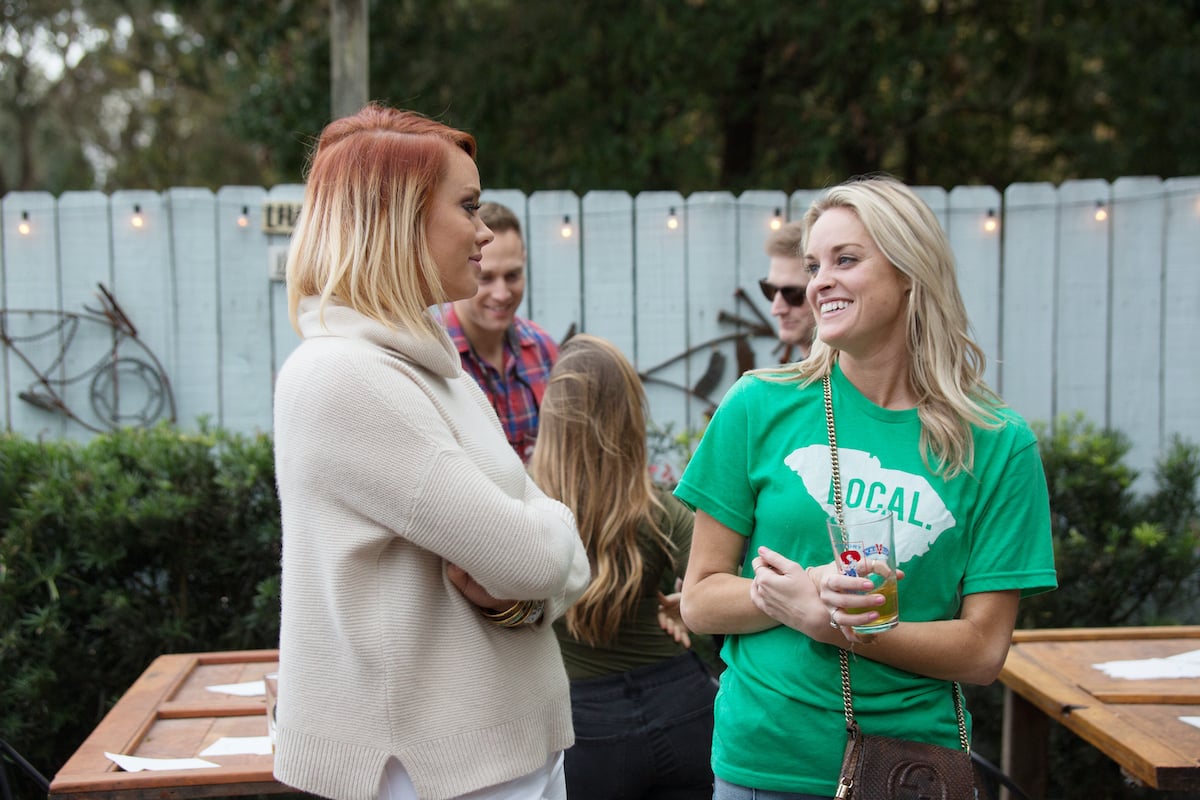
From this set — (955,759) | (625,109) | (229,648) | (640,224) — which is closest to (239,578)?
(229,648)

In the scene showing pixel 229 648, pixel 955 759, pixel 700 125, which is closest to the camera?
pixel 955 759

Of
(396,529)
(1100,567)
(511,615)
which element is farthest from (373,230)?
(1100,567)

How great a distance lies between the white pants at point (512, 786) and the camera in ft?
5.07

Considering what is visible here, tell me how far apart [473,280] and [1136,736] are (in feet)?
5.58

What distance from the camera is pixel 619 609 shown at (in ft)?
7.82

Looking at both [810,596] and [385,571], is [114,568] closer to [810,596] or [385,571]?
[385,571]

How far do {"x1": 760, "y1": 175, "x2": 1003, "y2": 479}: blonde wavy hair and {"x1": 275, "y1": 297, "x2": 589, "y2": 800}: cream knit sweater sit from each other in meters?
0.66

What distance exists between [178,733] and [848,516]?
1699 millimetres

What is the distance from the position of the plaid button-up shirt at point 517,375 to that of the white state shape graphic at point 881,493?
1.58 meters

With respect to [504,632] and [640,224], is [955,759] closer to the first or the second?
[504,632]

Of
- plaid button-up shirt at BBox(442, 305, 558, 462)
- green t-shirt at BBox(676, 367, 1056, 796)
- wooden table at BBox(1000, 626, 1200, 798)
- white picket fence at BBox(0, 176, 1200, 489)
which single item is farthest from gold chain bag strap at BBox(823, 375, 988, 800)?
white picket fence at BBox(0, 176, 1200, 489)

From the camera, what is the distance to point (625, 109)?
8281 mm

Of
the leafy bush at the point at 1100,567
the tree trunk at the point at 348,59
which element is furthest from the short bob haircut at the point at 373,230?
the tree trunk at the point at 348,59

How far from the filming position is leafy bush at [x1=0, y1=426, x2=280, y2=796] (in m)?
3.48
